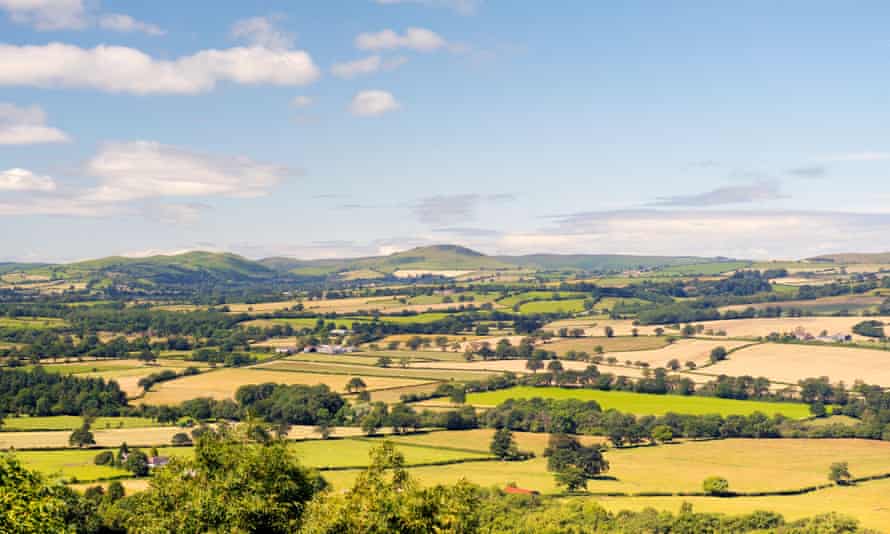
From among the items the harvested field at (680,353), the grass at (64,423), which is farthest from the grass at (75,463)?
the harvested field at (680,353)

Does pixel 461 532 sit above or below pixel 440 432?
above

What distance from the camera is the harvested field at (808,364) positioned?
13262 centimetres

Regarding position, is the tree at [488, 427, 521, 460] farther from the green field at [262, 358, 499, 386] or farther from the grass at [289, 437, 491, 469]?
the green field at [262, 358, 499, 386]

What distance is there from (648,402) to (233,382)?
65.9 meters

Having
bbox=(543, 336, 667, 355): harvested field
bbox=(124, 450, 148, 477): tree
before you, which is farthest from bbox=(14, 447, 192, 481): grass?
bbox=(543, 336, 667, 355): harvested field

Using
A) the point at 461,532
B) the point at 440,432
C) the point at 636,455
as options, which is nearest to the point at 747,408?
the point at 636,455

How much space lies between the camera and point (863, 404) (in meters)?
112

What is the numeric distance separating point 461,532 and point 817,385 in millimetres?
103668

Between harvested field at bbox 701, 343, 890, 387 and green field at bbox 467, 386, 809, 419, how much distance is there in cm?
1809

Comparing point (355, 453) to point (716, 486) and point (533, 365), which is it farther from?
point (533, 365)

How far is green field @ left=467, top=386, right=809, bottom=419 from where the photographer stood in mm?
111875

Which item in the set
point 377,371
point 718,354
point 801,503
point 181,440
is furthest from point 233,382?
point 801,503

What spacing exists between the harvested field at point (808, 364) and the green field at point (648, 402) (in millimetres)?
18087

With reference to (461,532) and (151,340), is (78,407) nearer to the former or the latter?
(151,340)
